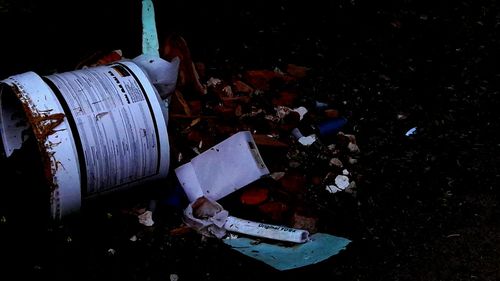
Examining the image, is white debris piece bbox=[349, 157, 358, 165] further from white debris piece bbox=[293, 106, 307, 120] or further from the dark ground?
white debris piece bbox=[293, 106, 307, 120]

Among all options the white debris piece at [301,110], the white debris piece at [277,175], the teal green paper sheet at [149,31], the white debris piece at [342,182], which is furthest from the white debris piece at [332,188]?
the teal green paper sheet at [149,31]

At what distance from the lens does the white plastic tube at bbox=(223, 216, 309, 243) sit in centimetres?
146

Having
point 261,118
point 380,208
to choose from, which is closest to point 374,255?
point 380,208

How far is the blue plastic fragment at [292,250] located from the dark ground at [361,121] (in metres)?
0.02

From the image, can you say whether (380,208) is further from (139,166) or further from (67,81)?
(67,81)

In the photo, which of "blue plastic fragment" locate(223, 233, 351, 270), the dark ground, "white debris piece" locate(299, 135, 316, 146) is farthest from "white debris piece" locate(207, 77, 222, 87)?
"blue plastic fragment" locate(223, 233, 351, 270)

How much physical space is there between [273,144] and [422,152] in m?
0.43

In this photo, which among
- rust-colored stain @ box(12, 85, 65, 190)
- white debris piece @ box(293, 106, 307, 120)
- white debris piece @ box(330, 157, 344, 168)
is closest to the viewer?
rust-colored stain @ box(12, 85, 65, 190)

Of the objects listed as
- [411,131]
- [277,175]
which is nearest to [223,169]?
[277,175]

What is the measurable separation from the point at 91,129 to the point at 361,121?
84cm

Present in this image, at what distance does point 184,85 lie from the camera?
1.80 meters

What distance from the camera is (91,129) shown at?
1.37 m

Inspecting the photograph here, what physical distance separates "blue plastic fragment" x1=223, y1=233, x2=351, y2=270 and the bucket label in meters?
0.29

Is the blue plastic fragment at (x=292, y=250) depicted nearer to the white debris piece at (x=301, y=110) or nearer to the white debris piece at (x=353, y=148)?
the white debris piece at (x=353, y=148)
